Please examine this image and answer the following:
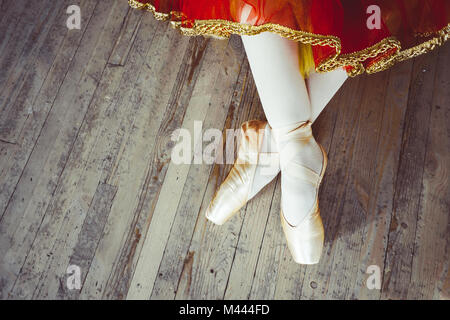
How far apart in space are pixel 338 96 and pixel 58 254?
86 cm

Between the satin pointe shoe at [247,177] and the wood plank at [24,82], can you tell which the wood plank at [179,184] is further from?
the wood plank at [24,82]

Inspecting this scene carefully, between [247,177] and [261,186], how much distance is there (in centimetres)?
5

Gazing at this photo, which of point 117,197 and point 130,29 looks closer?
point 117,197

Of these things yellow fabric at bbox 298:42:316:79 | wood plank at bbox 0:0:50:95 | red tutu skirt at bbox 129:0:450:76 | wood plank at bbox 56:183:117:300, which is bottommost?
wood plank at bbox 56:183:117:300

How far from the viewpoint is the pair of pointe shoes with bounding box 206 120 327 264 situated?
2.75 ft

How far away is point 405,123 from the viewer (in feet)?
3.30

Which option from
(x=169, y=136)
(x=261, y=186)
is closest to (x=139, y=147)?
(x=169, y=136)

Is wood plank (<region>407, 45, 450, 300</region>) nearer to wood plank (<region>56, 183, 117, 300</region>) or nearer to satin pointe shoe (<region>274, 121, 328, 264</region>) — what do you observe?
satin pointe shoe (<region>274, 121, 328, 264</region>)

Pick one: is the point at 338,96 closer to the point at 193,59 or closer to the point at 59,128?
the point at 193,59

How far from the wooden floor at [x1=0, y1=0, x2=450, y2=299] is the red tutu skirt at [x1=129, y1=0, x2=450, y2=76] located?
1.19 ft

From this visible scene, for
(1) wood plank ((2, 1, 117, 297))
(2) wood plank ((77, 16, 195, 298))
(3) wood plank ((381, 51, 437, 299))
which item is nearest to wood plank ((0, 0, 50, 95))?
→ (1) wood plank ((2, 1, 117, 297))

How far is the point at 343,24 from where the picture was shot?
0.64 meters

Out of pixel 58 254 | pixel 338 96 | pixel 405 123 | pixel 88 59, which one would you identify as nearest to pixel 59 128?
pixel 88 59
